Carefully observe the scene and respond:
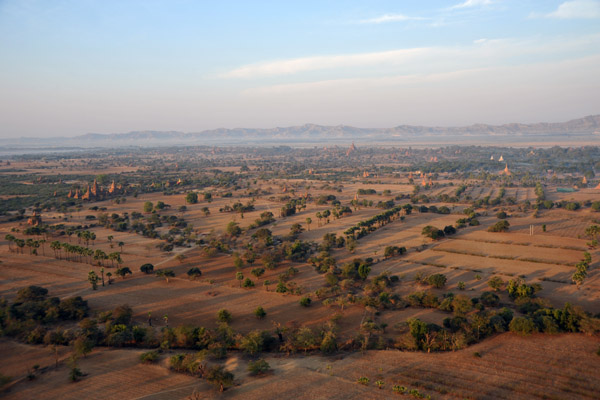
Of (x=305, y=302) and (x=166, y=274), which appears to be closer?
(x=305, y=302)

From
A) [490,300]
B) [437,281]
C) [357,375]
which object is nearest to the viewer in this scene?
[357,375]

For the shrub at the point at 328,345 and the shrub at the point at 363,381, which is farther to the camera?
the shrub at the point at 328,345

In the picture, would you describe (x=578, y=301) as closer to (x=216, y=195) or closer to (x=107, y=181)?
(x=216, y=195)

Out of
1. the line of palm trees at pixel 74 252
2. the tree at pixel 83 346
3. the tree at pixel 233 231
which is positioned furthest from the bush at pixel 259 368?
the tree at pixel 233 231

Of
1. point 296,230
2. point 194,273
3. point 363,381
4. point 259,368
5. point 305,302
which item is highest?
point 296,230

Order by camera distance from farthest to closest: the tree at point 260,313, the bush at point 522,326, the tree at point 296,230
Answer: the tree at point 296,230 → the tree at point 260,313 → the bush at point 522,326

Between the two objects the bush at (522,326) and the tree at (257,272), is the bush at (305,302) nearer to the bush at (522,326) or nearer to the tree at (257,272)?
the tree at (257,272)

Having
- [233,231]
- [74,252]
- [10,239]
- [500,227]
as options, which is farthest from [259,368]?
[10,239]

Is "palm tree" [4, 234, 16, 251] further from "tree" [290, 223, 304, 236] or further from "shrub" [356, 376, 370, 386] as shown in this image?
"shrub" [356, 376, 370, 386]

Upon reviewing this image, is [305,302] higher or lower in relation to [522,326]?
lower

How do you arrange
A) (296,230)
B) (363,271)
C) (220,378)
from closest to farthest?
(220,378) < (363,271) < (296,230)

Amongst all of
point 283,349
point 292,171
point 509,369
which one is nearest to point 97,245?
point 283,349

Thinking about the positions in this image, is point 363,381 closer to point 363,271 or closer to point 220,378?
point 220,378
